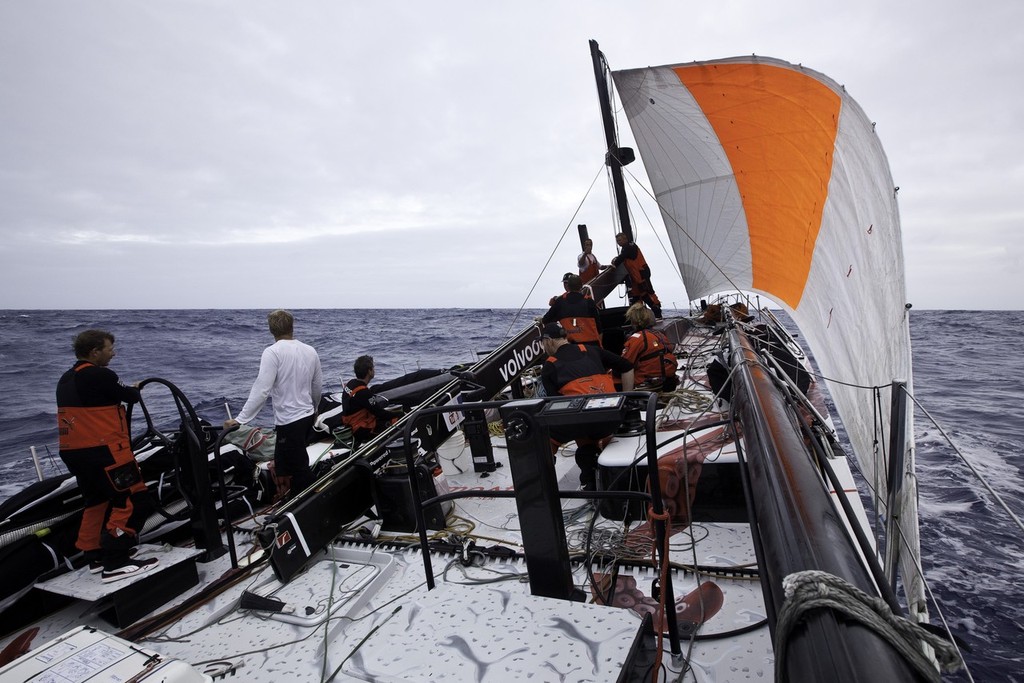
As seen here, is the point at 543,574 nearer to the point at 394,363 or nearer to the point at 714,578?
the point at 714,578

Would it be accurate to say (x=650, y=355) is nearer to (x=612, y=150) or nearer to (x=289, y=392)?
(x=289, y=392)

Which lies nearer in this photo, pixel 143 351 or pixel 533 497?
pixel 533 497

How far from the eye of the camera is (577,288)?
203 inches

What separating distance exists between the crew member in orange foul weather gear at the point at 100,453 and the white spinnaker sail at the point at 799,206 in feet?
13.2

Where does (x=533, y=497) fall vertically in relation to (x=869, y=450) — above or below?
above

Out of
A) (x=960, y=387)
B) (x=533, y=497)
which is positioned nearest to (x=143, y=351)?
(x=533, y=497)

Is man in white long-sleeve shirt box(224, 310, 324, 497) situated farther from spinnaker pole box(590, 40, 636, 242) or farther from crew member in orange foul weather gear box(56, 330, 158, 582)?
spinnaker pole box(590, 40, 636, 242)

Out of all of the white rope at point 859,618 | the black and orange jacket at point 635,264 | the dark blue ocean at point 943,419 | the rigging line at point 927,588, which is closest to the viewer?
the white rope at point 859,618

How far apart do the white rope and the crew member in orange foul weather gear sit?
354 cm

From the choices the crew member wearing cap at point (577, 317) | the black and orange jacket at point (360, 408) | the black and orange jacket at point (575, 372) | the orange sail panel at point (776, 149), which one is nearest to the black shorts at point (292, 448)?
the black and orange jacket at point (360, 408)

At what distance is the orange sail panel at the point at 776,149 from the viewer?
462 centimetres

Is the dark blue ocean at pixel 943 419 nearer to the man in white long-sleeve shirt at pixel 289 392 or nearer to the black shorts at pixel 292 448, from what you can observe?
the man in white long-sleeve shirt at pixel 289 392

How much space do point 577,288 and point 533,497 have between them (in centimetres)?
337

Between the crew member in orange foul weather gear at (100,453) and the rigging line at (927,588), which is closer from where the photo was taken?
the rigging line at (927,588)
